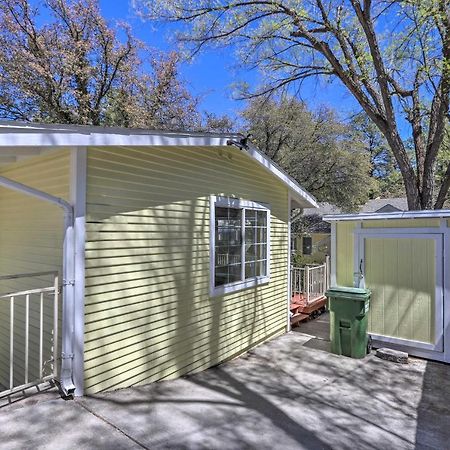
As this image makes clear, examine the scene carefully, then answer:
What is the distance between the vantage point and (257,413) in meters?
3.77

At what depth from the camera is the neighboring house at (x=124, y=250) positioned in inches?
138

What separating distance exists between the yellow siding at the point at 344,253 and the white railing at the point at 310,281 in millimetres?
1820

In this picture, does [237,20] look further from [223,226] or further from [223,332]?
[223,332]

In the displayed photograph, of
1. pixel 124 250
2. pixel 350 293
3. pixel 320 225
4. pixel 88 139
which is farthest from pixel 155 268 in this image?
pixel 320 225

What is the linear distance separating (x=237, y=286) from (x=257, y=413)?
7.53 feet

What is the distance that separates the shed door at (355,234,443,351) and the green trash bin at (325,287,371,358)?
0.51 meters

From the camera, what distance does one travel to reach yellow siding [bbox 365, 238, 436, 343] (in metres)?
5.79

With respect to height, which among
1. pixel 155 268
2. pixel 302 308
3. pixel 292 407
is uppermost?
pixel 155 268

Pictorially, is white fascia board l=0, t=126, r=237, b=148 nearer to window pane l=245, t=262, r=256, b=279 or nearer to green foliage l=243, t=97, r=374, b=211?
window pane l=245, t=262, r=256, b=279

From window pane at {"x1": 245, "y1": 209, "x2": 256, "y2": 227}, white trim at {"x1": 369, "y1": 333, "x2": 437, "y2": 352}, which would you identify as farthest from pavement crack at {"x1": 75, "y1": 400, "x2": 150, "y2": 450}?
white trim at {"x1": 369, "y1": 333, "x2": 437, "y2": 352}

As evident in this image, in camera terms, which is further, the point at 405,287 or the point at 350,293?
the point at 405,287

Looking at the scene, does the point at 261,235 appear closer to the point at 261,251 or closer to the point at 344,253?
the point at 261,251

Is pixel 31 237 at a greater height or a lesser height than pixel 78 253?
greater

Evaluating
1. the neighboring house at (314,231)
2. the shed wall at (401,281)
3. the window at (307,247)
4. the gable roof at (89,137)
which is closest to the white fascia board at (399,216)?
the shed wall at (401,281)
